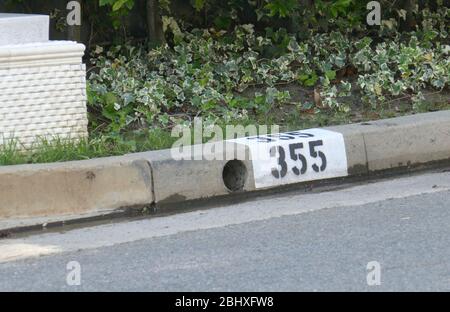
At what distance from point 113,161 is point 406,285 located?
7.79 ft

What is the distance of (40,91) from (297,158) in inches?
69.5

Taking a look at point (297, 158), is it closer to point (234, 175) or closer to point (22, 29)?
point (234, 175)

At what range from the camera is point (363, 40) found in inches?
386

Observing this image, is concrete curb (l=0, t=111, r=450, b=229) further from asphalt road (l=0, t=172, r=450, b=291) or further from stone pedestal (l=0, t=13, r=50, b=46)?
stone pedestal (l=0, t=13, r=50, b=46)

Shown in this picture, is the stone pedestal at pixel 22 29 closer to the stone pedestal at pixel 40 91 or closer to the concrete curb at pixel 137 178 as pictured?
the stone pedestal at pixel 40 91

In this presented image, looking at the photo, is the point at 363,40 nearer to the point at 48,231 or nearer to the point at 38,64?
the point at 38,64

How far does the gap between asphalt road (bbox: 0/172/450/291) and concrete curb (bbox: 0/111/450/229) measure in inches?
9.1

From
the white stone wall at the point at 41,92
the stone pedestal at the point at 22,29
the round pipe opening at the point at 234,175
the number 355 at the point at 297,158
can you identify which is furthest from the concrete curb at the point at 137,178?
the stone pedestal at the point at 22,29

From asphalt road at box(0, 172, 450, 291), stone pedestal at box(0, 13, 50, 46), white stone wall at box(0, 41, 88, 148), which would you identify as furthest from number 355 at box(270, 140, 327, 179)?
stone pedestal at box(0, 13, 50, 46)

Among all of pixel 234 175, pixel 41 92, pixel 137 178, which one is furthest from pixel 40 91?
pixel 234 175

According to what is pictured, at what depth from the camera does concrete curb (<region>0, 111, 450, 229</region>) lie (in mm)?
6809

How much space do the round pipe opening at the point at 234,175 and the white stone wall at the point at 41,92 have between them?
1.02m
